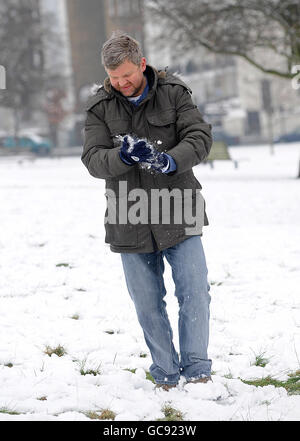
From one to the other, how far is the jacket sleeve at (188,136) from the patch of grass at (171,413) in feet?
3.82

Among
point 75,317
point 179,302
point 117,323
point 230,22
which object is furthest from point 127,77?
point 230,22

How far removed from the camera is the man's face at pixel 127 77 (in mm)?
3795

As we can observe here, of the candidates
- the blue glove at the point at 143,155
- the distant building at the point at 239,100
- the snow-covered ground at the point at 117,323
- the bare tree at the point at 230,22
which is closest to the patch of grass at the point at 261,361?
the snow-covered ground at the point at 117,323

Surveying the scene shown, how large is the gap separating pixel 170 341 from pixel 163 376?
0.19 m

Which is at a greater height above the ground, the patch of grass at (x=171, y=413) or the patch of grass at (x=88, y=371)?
the patch of grass at (x=171, y=413)

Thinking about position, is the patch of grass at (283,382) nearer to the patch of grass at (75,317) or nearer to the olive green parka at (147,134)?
the olive green parka at (147,134)

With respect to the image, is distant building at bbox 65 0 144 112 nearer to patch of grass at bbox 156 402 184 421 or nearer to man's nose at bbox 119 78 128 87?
man's nose at bbox 119 78 128 87

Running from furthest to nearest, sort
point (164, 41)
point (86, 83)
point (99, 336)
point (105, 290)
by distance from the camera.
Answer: point (86, 83) < point (164, 41) < point (105, 290) < point (99, 336)

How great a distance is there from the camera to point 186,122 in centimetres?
393

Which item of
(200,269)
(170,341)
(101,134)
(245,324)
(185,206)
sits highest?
(101,134)

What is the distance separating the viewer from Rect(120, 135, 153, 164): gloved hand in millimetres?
3619

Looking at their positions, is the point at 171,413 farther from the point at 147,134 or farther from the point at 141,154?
the point at 147,134
